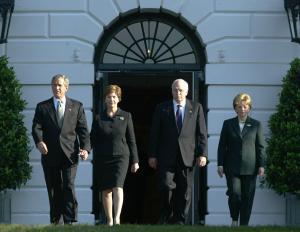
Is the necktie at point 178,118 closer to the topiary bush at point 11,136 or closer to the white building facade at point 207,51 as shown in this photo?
the white building facade at point 207,51

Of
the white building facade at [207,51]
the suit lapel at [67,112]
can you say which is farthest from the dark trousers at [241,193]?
the white building facade at [207,51]

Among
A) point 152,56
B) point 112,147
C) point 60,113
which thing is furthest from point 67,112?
point 152,56

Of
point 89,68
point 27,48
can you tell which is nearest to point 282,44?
point 89,68

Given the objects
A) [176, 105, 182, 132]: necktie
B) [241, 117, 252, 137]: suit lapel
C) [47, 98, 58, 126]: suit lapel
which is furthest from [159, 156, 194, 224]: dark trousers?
[47, 98, 58, 126]: suit lapel

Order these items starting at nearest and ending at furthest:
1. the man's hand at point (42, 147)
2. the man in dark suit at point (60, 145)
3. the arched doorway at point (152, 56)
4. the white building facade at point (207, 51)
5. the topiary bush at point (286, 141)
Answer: the man's hand at point (42, 147)
the man in dark suit at point (60, 145)
the topiary bush at point (286, 141)
the white building facade at point (207, 51)
the arched doorway at point (152, 56)

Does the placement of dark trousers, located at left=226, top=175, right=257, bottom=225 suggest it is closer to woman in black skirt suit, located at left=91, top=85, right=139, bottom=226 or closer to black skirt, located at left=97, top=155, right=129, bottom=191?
woman in black skirt suit, located at left=91, top=85, right=139, bottom=226

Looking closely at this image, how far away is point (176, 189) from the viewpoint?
12234 millimetres

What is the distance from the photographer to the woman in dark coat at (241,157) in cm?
1251

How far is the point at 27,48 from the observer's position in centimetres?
1515

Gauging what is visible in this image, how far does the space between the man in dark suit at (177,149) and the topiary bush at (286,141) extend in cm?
240

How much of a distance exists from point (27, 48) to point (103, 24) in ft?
4.20

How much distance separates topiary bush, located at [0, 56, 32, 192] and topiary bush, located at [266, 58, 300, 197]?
3.75m

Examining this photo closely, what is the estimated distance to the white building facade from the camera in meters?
15.1

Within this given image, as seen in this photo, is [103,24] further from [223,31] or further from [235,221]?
[235,221]
